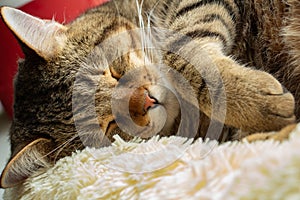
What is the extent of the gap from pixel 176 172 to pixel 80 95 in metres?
0.44

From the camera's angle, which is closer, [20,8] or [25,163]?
[25,163]

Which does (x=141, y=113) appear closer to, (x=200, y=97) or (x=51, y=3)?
(x=200, y=97)

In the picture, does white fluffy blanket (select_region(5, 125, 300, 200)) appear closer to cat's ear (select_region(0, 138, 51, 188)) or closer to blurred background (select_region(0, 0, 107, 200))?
cat's ear (select_region(0, 138, 51, 188))

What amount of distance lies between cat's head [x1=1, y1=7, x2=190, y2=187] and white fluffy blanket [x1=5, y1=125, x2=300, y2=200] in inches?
3.8

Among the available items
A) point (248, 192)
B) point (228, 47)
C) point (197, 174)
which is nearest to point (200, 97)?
point (228, 47)

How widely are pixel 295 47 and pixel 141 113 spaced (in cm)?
38

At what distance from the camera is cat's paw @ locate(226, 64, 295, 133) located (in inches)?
31.4

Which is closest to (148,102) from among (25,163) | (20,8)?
(25,163)

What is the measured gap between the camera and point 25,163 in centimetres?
102

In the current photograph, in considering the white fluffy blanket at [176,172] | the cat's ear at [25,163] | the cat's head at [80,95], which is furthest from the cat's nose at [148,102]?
the cat's ear at [25,163]

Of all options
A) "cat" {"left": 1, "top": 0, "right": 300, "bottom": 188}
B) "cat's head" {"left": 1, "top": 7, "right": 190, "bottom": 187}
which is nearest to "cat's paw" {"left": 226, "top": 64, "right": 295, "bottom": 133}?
"cat" {"left": 1, "top": 0, "right": 300, "bottom": 188}

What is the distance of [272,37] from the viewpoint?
102 centimetres

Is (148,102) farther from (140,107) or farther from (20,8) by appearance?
(20,8)

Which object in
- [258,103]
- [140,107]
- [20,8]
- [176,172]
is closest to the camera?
[176,172]
